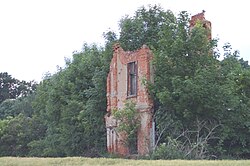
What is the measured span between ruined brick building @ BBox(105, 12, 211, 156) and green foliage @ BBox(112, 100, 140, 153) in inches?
10.1

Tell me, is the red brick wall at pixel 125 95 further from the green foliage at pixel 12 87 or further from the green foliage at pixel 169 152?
the green foliage at pixel 12 87

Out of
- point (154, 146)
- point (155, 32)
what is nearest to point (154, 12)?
point (155, 32)

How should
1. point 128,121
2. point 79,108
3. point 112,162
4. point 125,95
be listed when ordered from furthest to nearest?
→ 1. point 79,108
2. point 125,95
3. point 128,121
4. point 112,162

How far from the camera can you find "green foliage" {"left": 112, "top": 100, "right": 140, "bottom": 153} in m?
23.6

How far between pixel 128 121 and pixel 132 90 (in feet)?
6.70

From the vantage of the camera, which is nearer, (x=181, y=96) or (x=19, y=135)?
(x=181, y=96)

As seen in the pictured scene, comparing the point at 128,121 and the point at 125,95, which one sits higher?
the point at 125,95

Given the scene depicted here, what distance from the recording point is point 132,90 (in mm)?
25219

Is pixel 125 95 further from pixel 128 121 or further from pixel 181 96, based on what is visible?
pixel 181 96

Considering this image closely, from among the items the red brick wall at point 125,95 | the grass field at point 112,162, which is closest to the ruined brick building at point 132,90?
the red brick wall at point 125,95

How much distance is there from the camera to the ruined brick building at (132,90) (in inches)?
930

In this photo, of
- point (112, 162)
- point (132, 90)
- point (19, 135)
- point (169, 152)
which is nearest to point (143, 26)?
point (132, 90)

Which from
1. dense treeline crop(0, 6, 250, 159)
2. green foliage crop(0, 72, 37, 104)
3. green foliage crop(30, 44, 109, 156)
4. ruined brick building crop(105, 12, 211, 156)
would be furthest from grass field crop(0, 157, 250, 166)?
green foliage crop(0, 72, 37, 104)

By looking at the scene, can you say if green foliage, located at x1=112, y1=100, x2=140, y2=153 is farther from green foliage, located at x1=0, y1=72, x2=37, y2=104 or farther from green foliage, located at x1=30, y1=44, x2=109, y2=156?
green foliage, located at x1=0, y1=72, x2=37, y2=104
